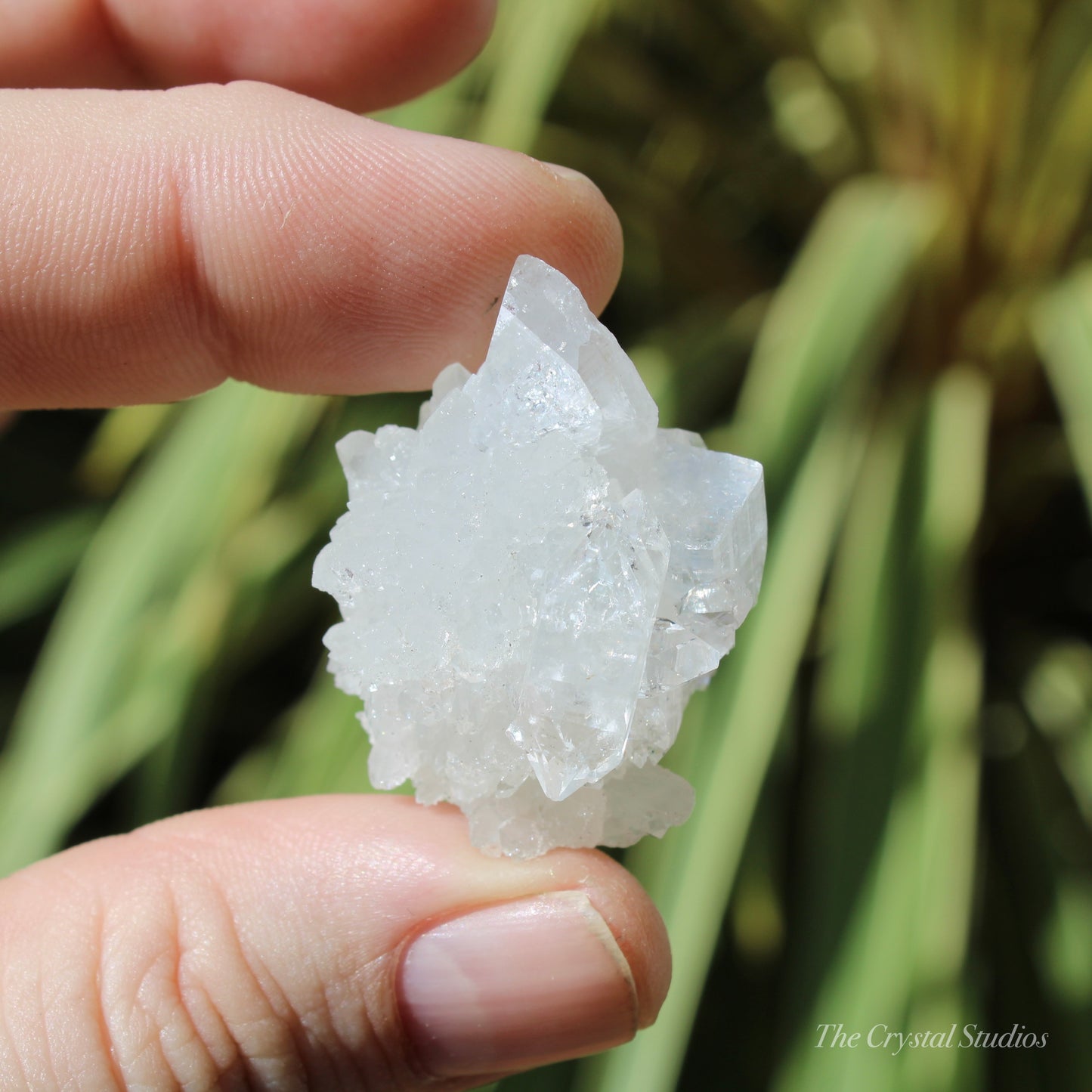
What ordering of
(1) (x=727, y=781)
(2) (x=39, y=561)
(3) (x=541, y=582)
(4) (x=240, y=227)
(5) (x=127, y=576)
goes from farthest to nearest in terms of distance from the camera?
(2) (x=39, y=561), (5) (x=127, y=576), (1) (x=727, y=781), (4) (x=240, y=227), (3) (x=541, y=582)

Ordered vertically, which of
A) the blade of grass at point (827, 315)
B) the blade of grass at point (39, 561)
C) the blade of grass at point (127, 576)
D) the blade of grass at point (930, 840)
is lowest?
the blade of grass at point (39, 561)

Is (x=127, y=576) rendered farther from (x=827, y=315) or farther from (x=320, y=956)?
(x=827, y=315)

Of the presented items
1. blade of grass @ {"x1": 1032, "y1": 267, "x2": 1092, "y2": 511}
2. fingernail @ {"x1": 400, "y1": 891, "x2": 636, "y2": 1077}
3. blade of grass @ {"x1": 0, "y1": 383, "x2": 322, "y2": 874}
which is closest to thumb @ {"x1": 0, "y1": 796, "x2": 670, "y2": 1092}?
fingernail @ {"x1": 400, "y1": 891, "x2": 636, "y2": 1077}

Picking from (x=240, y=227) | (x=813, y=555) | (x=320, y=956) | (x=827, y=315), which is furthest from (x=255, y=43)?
(x=320, y=956)

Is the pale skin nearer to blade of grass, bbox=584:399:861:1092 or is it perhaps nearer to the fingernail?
the fingernail

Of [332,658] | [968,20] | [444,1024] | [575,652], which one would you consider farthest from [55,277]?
[968,20]

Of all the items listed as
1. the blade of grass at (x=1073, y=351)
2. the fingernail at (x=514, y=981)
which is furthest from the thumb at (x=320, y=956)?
the blade of grass at (x=1073, y=351)

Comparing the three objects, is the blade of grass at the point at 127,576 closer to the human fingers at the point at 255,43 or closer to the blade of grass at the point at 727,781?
the human fingers at the point at 255,43

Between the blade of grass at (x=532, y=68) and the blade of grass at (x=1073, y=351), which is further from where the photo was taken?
the blade of grass at (x=532, y=68)
